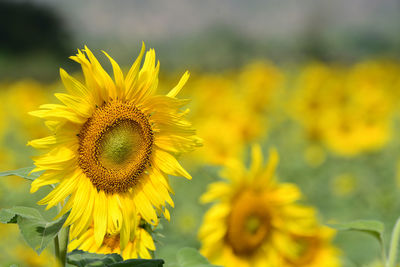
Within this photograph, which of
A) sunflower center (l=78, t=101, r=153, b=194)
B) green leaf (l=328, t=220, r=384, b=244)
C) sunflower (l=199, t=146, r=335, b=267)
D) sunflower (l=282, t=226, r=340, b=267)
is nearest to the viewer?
sunflower center (l=78, t=101, r=153, b=194)

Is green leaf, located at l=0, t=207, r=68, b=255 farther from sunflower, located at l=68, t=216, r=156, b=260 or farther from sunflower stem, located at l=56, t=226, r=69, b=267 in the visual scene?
sunflower, located at l=68, t=216, r=156, b=260

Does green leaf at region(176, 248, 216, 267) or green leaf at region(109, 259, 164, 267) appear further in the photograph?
green leaf at region(176, 248, 216, 267)

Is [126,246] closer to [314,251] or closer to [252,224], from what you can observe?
[252,224]

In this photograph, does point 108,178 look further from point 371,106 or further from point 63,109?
point 371,106

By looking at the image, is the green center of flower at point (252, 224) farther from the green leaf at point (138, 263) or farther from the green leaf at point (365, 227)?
the green leaf at point (138, 263)

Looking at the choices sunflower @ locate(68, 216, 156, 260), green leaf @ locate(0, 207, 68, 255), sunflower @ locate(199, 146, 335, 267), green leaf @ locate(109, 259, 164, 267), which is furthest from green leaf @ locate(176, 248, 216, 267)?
sunflower @ locate(199, 146, 335, 267)

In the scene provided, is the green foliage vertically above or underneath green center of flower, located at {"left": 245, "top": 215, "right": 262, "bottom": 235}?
underneath

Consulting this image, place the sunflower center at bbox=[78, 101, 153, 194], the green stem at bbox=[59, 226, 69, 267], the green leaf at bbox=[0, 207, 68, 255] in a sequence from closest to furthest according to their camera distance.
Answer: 1. the green leaf at bbox=[0, 207, 68, 255]
2. the green stem at bbox=[59, 226, 69, 267]
3. the sunflower center at bbox=[78, 101, 153, 194]

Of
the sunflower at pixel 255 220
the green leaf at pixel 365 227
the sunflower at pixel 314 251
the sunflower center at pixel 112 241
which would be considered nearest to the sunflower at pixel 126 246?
the sunflower center at pixel 112 241

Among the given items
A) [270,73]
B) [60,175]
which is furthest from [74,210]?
[270,73]
